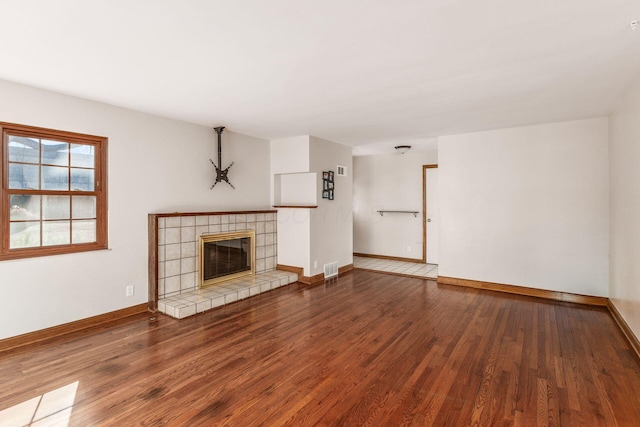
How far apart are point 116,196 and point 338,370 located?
3007mm

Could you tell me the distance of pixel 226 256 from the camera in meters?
4.73

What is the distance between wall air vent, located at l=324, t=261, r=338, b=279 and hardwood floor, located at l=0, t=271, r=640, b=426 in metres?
1.64

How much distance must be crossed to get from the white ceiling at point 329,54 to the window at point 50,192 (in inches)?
20.7

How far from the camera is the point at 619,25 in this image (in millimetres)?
1938

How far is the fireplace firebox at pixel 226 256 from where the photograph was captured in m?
4.41

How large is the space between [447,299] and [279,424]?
314cm

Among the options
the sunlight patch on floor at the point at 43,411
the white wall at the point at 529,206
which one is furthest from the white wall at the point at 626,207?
the sunlight patch on floor at the point at 43,411

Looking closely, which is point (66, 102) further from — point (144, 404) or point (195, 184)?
point (144, 404)

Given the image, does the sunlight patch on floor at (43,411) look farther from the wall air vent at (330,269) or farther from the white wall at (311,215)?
the wall air vent at (330,269)

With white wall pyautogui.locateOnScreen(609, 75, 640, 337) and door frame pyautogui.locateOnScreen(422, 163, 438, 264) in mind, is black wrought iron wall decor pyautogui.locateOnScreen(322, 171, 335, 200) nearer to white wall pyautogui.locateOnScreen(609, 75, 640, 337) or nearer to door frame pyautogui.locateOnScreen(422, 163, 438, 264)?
door frame pyautogui.locateOnScreen(422, 163, 438, 264)

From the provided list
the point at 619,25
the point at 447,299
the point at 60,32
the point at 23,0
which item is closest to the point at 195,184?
the point at 60,32

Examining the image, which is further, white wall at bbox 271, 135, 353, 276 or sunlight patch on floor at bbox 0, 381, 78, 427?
white wall at bbox 271, 135, 353, 276

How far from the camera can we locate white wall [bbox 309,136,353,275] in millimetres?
5256

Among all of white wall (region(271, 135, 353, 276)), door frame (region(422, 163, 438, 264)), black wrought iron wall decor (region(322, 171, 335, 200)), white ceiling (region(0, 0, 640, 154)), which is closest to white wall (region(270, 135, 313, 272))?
white wall (region(271, 135, 353, 276))
